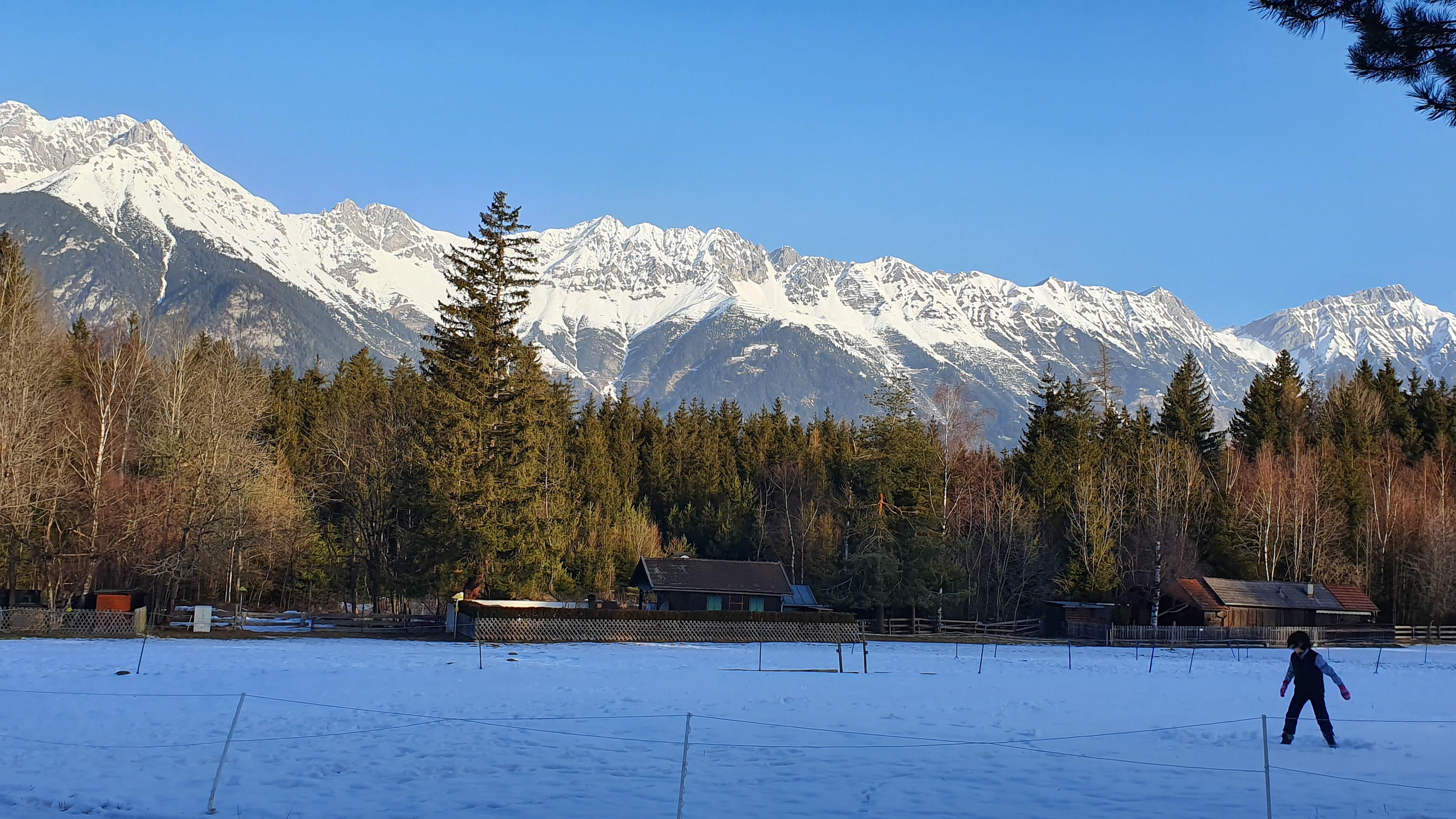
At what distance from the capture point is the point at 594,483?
8044 centimetres

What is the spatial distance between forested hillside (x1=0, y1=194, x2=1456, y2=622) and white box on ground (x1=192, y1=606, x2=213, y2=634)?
473 cm

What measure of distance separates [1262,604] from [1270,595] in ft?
6.03

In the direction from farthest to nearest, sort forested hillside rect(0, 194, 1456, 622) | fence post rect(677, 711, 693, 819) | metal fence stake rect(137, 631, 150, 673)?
forested hillside rect(0, 194, 1456, 622) < metal fence stake rect(137, 631, 150, 673) < fence post rect(677, 711, 693, 819)

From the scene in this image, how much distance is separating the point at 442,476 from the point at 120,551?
47.2ft

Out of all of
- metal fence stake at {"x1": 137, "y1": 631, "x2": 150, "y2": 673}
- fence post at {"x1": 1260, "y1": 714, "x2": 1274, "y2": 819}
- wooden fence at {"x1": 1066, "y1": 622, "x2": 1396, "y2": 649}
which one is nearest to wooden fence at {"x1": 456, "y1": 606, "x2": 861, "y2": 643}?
metal fence stake at {"x1": 137, "y1": 631, "x2": 150, "y2": 673}

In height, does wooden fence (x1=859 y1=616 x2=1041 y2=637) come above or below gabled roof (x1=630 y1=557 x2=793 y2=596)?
below

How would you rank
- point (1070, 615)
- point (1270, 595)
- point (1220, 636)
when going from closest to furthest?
1. point (1220, 636)
2. point (1270, 595)
3. point (1070, 615)

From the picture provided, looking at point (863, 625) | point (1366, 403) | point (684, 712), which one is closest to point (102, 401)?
point (863, 625)

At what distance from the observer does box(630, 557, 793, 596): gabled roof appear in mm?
61219

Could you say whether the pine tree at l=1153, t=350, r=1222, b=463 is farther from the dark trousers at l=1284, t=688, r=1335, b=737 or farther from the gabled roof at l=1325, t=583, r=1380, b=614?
the dark trousers at l=1284, t=688, r=1335, b=737

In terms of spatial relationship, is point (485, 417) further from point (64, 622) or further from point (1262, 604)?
point (1262, 604)

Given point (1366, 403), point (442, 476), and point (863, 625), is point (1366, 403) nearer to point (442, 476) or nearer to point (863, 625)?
point (863, 625)

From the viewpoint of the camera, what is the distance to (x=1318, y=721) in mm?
18203

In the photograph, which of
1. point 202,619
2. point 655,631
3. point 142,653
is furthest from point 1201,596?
point 142,653
